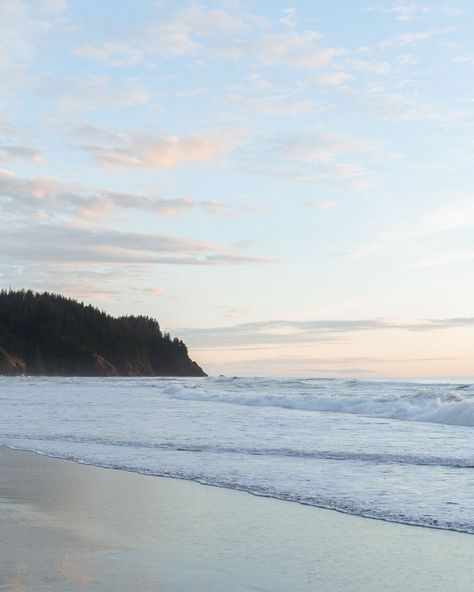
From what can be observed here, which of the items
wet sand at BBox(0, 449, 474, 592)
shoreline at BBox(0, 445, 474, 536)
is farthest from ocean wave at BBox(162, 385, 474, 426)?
wet sand at BBox(0, 449, 474, 592)

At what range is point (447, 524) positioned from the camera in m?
6.24

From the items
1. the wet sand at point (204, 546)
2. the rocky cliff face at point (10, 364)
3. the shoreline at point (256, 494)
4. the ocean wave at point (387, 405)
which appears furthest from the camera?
the rocky cliff face at point (10, 364)

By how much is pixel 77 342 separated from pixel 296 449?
104m

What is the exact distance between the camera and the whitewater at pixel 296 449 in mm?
7516

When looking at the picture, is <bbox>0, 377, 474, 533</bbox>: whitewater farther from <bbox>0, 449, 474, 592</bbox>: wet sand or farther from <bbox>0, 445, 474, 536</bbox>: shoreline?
<bbox>0, 449, 474, 592</bbox>: wet sand

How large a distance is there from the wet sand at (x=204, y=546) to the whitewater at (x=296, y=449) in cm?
62

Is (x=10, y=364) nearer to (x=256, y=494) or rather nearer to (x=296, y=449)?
(x=296, y=449)

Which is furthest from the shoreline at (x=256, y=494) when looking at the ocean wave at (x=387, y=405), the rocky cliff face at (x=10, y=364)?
the rocky cliff face at (x=10, y=364)

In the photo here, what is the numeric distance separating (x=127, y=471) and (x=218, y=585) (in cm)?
505

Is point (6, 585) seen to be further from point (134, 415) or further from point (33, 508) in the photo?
point (134, 415)

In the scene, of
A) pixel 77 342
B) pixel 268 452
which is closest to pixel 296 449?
pixel 268 452

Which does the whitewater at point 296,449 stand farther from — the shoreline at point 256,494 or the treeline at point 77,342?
the treeline at point 77,342

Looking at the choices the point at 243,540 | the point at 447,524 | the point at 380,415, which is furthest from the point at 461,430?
the point at 243,540

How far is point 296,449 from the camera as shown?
11.6m
